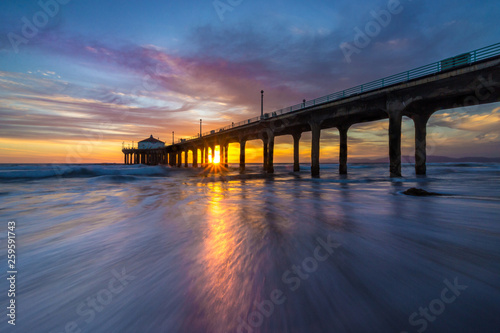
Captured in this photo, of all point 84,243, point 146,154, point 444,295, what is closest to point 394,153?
point 444,295

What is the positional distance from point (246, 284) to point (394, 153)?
23605 millimetres

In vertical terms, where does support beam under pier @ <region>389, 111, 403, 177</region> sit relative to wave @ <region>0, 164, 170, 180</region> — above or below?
above

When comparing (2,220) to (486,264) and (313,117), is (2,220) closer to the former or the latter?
(486,264)

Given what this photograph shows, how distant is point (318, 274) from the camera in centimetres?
294

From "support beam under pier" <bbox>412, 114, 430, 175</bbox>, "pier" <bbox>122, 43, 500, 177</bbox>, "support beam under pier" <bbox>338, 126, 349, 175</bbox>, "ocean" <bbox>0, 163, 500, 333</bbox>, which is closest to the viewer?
"ocean" <bbox>0, 163, 500, 333</bbox>

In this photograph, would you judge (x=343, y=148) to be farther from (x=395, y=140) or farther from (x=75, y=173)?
(x=75, y=173)

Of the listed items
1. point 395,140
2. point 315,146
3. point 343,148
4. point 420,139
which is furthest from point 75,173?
point 420,139

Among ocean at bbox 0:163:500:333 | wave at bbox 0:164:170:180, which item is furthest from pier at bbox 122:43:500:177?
wave at bbox 0:164:170:180

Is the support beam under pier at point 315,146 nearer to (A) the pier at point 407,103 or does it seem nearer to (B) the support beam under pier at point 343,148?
(A) the pier at point 407,103

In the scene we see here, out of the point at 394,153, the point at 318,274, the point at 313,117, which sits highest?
the point at 313,117

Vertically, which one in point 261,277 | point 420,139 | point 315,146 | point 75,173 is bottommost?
point 75,173

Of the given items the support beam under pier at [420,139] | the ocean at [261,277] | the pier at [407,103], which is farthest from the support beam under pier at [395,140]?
the ocean at [261,277]

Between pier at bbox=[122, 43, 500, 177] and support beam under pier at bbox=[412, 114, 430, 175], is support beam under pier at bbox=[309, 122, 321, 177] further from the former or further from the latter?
support beam under pier at bbox=[412, 114, 430, 175]

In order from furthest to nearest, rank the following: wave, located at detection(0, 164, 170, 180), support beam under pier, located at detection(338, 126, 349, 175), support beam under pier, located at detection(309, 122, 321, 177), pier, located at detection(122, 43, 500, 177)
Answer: support beam under pier, located at detection(338, 126, 349, 175) < wave, located at detection(0, 164, 170, 180) < support beam under pier, located at detection(309, 122, 321, 177) < pier, located at detection(122, 43, 500, 177)
